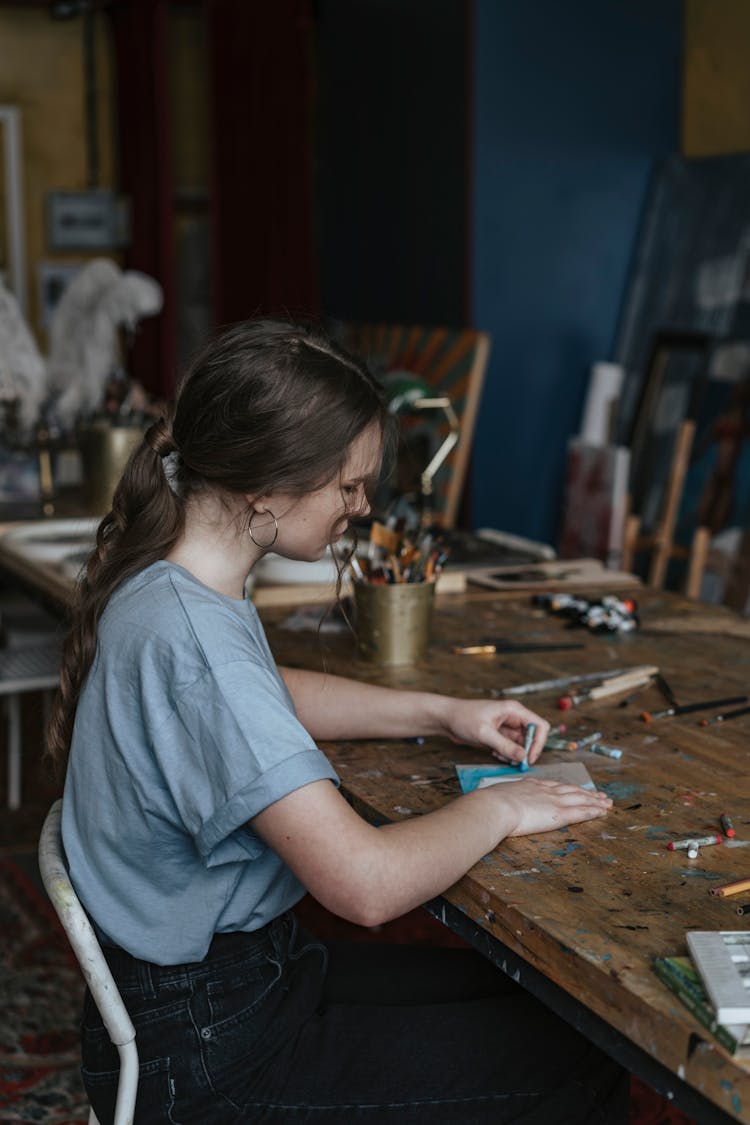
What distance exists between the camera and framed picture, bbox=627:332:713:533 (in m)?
4.38

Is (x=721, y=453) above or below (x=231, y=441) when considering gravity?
below

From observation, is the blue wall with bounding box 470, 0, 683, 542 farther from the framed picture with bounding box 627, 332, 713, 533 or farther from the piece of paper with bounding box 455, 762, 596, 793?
the piece of paper with bounding box 455, 762, 596, 793

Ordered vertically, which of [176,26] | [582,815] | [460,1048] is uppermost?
[176,26]

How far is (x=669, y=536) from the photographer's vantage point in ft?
13.6

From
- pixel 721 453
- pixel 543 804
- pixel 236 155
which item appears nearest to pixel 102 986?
pixel 543 804

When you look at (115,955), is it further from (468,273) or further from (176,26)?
(176,26)

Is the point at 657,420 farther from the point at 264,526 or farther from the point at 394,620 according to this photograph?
the point at 264,526

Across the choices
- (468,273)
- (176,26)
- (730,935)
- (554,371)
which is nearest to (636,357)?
(554,371)

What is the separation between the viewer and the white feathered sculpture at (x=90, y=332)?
3654 mm

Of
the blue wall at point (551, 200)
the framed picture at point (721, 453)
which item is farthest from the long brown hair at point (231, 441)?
the blue wall at point (551, 200)

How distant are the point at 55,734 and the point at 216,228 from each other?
15.9 ft

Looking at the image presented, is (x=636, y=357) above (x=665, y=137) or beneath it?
beneath

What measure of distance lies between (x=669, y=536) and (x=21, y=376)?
1.98 metres

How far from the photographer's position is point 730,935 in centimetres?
112
